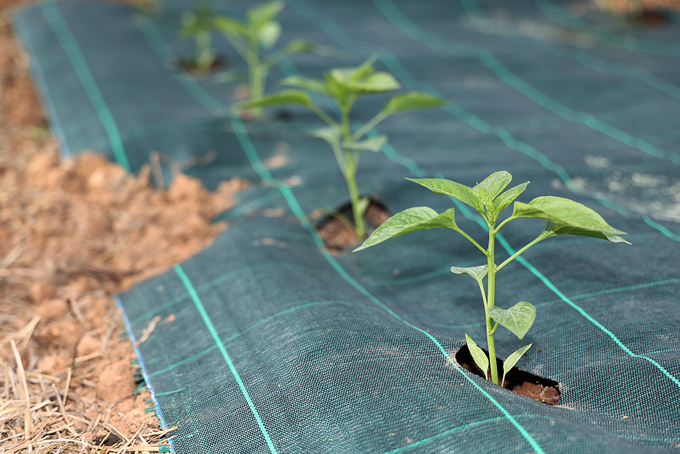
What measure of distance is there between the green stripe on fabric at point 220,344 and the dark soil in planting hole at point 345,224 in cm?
54

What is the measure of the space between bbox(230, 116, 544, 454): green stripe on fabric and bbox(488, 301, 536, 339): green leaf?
205 mm

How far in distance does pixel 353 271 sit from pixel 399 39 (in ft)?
8.80

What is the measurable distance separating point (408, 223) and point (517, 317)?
0.30 meters

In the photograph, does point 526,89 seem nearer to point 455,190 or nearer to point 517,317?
point 455,190

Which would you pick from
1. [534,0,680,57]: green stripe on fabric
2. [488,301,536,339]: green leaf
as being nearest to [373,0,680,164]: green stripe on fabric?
[534,0,680,57]: green stripe on fabric

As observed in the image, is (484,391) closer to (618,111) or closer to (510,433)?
(510,433)

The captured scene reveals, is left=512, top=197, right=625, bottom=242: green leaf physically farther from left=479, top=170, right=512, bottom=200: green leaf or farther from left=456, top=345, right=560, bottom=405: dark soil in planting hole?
left=456, top=345, right=560, bottom=405: dark soil in planting hole

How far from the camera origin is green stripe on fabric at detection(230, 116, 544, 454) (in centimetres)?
107

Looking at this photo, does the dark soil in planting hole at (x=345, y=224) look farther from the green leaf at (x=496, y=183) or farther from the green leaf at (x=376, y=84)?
the green leaf at (x=496, y=183)

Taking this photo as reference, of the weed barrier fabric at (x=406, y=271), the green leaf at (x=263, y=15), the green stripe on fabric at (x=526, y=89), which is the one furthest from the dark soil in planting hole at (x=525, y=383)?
the green leaf at (x=263, y=15)

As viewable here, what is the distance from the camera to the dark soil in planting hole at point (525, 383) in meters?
1.24

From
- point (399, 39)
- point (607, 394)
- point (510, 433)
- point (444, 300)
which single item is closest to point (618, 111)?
point (399, 39)

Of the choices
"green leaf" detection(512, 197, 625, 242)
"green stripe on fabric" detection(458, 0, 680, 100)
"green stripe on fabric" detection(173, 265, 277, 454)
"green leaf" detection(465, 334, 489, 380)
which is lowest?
"green stripe on fabric" detection(173, 265, 277, 454)

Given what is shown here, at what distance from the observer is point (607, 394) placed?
118 cm
